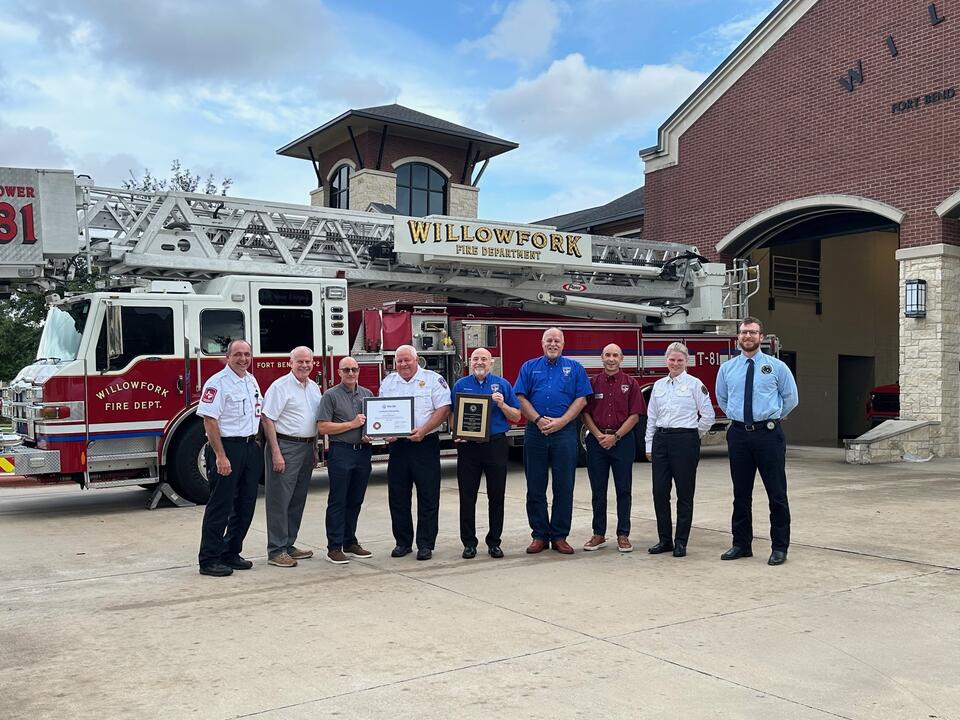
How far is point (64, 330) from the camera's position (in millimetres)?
10516

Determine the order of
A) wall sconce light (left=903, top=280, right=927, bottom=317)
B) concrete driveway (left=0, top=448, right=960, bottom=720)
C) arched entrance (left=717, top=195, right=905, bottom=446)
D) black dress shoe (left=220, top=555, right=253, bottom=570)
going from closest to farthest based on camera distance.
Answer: concrete driveway (left=0, top=448, right=960, bottom=720) < black dress shoe (left=220, top=555, right=253, bottom=570) < wall sconce light (left=903, top=280, right=927, bottom=317) < arched entrance (left=717, top=195, right=905, bottom=446)

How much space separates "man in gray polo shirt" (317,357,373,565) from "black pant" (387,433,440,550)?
255mm

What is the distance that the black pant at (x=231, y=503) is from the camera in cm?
687

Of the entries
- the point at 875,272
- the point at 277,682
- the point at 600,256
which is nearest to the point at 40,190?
the point at 277,682

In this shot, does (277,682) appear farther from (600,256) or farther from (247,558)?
(600,256)

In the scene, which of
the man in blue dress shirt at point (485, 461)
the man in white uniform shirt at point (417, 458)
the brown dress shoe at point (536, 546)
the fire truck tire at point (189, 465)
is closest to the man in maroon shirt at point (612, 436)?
the brown dress shoe at point (536, 546)

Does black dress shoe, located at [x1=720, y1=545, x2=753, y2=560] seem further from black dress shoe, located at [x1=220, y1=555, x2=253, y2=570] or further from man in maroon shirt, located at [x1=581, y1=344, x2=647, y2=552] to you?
black dress shoe, located at [x1=220, y1=555, x2=253, y2=570]

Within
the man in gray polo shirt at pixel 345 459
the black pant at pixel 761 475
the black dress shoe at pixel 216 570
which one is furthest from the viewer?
the man in gray polo shirt at pixel 345 459

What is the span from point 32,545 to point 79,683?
447 centimetres

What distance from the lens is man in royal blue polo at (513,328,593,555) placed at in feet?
24.8

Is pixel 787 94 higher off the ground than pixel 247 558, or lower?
higher

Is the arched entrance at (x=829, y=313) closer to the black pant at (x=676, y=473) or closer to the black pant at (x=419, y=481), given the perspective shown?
the black pant at (x=676, y=473)

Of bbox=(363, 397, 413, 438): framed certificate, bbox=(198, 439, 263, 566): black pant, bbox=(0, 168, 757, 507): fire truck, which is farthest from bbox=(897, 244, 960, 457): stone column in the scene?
bbox=(198, 439, 263, 566): black pant

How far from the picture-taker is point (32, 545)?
835 centimetres
